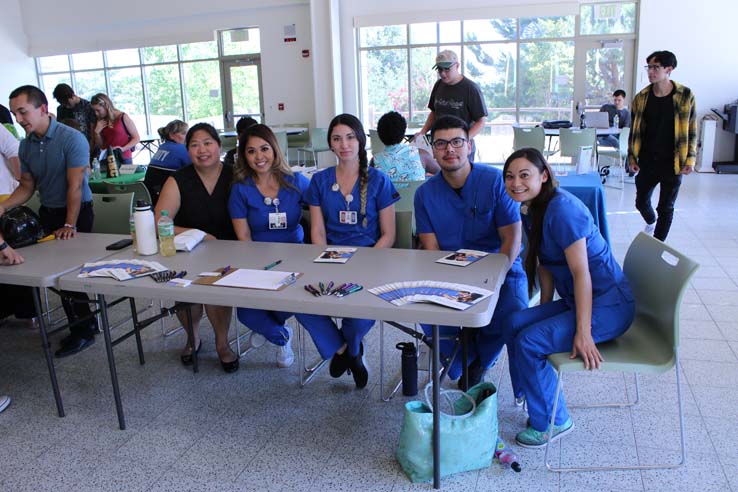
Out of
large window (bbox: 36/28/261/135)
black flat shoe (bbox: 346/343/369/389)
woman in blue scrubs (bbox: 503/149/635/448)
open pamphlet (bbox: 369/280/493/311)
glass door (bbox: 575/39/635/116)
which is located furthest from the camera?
large window (bbox: 36/28/261/135)

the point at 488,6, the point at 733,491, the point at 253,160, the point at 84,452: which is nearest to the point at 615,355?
the point at 733,491

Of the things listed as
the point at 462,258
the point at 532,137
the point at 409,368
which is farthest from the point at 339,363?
the point at 532,137

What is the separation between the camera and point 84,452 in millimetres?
2229

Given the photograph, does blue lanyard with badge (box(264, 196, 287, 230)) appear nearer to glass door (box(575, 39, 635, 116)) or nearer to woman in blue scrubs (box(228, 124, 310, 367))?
woman in blue scrubs (box(228, 124, 310, 367))

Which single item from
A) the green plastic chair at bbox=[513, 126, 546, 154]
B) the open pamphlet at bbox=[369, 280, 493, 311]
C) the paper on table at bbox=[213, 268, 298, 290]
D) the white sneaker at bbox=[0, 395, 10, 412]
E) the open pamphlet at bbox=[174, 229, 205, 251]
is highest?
the green plastic chair at bbox=[513, 126, 546, 154]

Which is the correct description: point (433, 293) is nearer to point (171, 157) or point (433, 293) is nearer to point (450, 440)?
point (450, 440)

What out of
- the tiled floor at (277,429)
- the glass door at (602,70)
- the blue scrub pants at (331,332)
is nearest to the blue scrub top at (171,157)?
the tiled floor at (277,429)

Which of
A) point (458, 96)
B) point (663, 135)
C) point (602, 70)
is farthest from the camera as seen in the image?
point (602, 70)

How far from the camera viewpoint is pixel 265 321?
2.74 m

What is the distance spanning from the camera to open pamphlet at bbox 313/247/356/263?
7.41ft

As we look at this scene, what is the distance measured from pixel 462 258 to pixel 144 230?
1291 mm

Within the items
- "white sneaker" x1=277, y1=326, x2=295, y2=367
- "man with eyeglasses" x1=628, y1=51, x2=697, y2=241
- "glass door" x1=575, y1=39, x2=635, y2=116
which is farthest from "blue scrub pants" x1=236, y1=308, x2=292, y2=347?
"glass door" x1=575, y1=39, x2=635, y2=116

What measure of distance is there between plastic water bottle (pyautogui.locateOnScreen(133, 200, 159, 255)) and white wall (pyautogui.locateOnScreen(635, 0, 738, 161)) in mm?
8479

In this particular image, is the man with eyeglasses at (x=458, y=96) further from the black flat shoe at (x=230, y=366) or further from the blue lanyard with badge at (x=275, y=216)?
the black flat shoe at (x=230, y=366)
